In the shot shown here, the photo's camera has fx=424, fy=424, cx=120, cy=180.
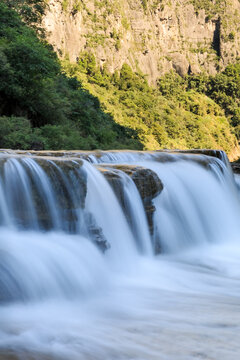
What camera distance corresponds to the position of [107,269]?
5867 mm

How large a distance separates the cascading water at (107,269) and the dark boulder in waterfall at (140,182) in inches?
0.7

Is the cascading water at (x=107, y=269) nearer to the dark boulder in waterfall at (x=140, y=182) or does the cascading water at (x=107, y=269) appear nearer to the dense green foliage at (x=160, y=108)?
the dark boulder in waterfall at (x=140, y=182)

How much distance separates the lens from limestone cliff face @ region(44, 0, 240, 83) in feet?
193

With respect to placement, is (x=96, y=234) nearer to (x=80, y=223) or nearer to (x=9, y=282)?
(x=80, y=223)

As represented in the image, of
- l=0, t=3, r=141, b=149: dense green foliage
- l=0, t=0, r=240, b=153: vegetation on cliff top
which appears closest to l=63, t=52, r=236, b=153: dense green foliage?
l=0, t=0, r=240, b=153: vegetation on cliff top

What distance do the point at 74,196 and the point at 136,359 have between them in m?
3.11

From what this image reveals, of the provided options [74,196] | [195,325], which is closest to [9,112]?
[74,196]

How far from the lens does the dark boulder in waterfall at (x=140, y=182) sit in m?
7.08

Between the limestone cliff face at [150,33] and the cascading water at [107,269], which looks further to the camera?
the limestone cliff face at [150,33]

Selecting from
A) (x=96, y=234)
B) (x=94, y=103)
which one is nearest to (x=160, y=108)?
(x=94, y=103)

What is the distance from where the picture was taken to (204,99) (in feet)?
281

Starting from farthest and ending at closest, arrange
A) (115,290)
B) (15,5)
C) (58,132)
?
(15,5) < (58,132) < (115,290)

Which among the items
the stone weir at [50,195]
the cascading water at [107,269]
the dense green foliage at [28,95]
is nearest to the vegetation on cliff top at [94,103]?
the dense green foliage at [28,95]

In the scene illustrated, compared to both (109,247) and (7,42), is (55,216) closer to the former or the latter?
(109,247)
